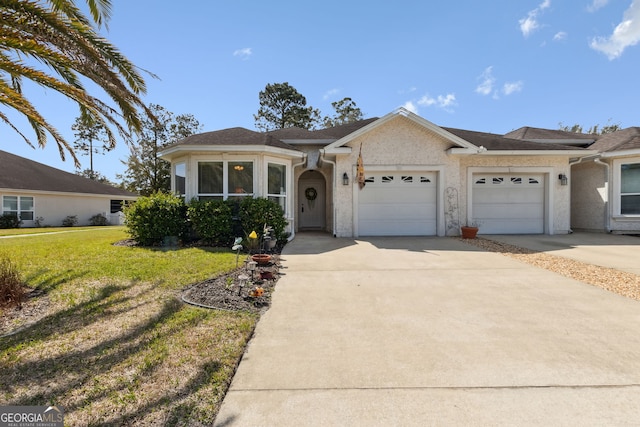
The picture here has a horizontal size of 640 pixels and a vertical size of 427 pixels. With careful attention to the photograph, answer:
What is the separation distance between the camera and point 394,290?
5195mm

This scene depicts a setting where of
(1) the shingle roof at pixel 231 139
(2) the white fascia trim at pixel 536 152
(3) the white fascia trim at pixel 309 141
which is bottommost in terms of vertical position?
(2) the white fascia trim at pixel 536 152

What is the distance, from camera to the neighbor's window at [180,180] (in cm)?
1081

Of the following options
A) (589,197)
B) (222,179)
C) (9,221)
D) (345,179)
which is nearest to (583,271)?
(345,179)

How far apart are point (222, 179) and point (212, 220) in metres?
1.85

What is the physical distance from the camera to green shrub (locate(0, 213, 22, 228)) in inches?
759

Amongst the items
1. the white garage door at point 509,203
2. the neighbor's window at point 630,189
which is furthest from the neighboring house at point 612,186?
the white garage door at point 509,203

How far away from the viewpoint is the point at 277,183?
11102mm

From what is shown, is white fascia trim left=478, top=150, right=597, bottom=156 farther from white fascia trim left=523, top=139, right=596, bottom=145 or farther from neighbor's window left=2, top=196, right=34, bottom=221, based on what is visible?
neighbor's window left=2, top=196, right=34, bottom=221

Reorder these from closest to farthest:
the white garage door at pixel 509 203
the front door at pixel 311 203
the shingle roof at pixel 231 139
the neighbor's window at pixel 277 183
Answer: the shingle roof at pixel 231 139, the neighbor's window at pixel 277 183, the white garage door at pixel 509 203, the front door at pixel 311 203

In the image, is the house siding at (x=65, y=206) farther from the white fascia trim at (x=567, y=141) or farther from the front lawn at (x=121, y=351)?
the white fascia trim at (x=567, y=141)

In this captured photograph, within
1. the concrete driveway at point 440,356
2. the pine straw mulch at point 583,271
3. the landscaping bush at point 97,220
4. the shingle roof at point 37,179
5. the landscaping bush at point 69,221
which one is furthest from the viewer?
the landscaping bush at point 97,220

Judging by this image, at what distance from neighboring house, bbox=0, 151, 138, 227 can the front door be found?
1450 cm

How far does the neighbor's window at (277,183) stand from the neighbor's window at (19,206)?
20790 mm

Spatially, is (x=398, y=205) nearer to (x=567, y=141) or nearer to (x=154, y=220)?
(x=154, y=220)
